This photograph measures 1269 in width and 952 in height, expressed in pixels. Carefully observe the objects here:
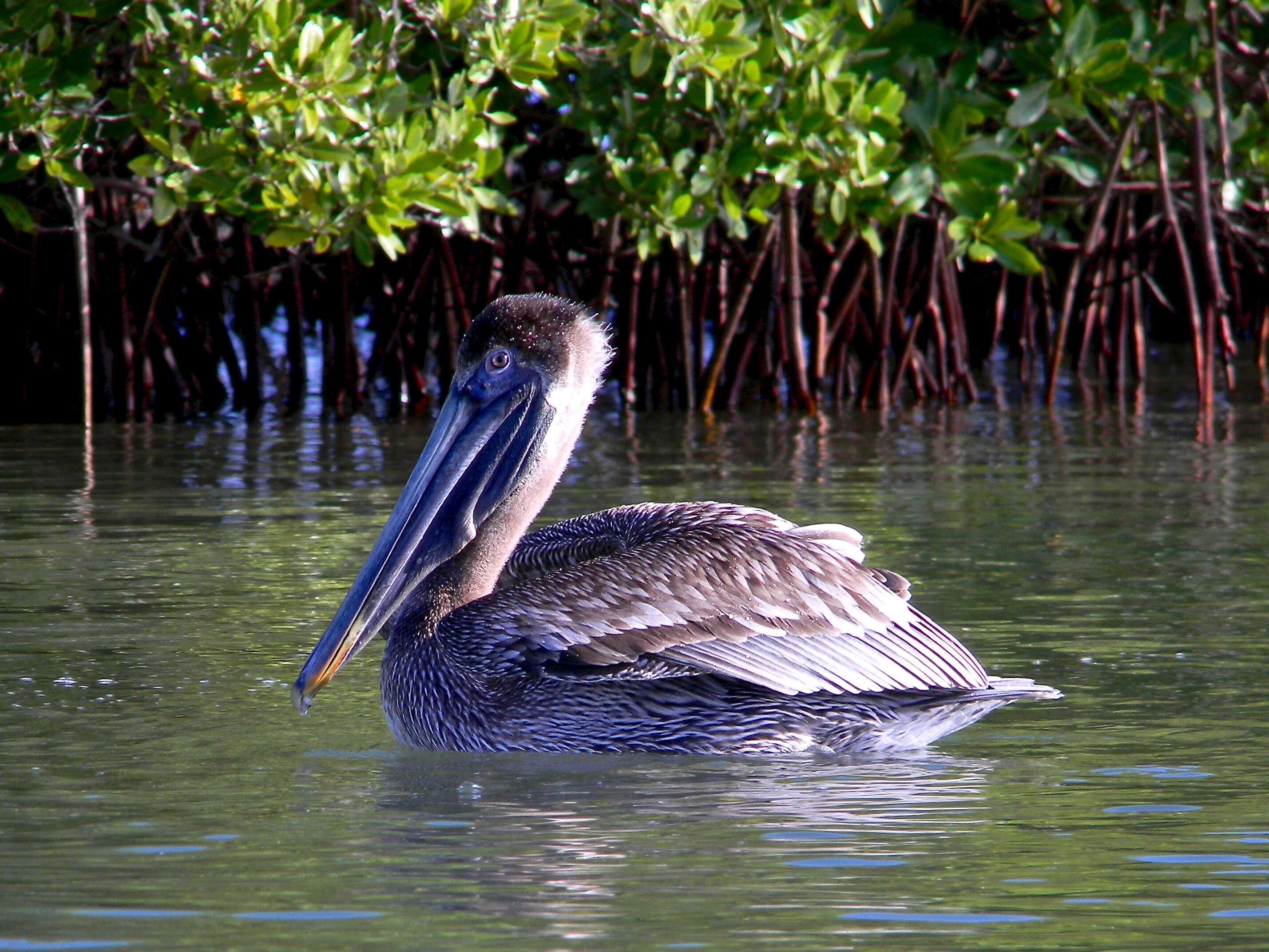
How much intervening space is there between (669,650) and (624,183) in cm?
629

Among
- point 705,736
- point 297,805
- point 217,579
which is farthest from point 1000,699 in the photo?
point 217,579

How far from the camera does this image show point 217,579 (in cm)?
668

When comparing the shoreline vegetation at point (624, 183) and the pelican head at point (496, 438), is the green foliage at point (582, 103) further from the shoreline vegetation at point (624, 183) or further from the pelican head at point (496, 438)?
the pelican head at point (496, 438)

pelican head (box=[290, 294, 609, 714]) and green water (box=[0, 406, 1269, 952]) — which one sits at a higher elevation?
pelican head (box=[290, 294, 609, 714])

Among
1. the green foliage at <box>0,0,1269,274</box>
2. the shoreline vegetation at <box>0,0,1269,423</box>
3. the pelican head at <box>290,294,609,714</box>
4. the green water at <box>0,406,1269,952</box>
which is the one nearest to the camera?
the green water at <box>0,406,1269,952</box>

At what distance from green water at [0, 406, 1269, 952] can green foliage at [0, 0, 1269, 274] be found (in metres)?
1.74

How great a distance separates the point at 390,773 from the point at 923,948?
1.66m

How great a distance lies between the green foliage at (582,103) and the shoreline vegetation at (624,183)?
20mm

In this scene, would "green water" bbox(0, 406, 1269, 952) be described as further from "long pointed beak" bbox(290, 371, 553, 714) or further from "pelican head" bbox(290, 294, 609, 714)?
"pelican head" bbox(290, 294, 609, 714)

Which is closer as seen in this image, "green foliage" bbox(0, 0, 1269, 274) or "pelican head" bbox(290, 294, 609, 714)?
"pelican head" bbox(290, 294, 609, 714)

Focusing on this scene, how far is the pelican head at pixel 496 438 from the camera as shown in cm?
502

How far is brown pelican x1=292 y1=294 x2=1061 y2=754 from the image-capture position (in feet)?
15.1

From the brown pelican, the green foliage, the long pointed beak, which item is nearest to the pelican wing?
the brown pelican

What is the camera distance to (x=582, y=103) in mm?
10742
